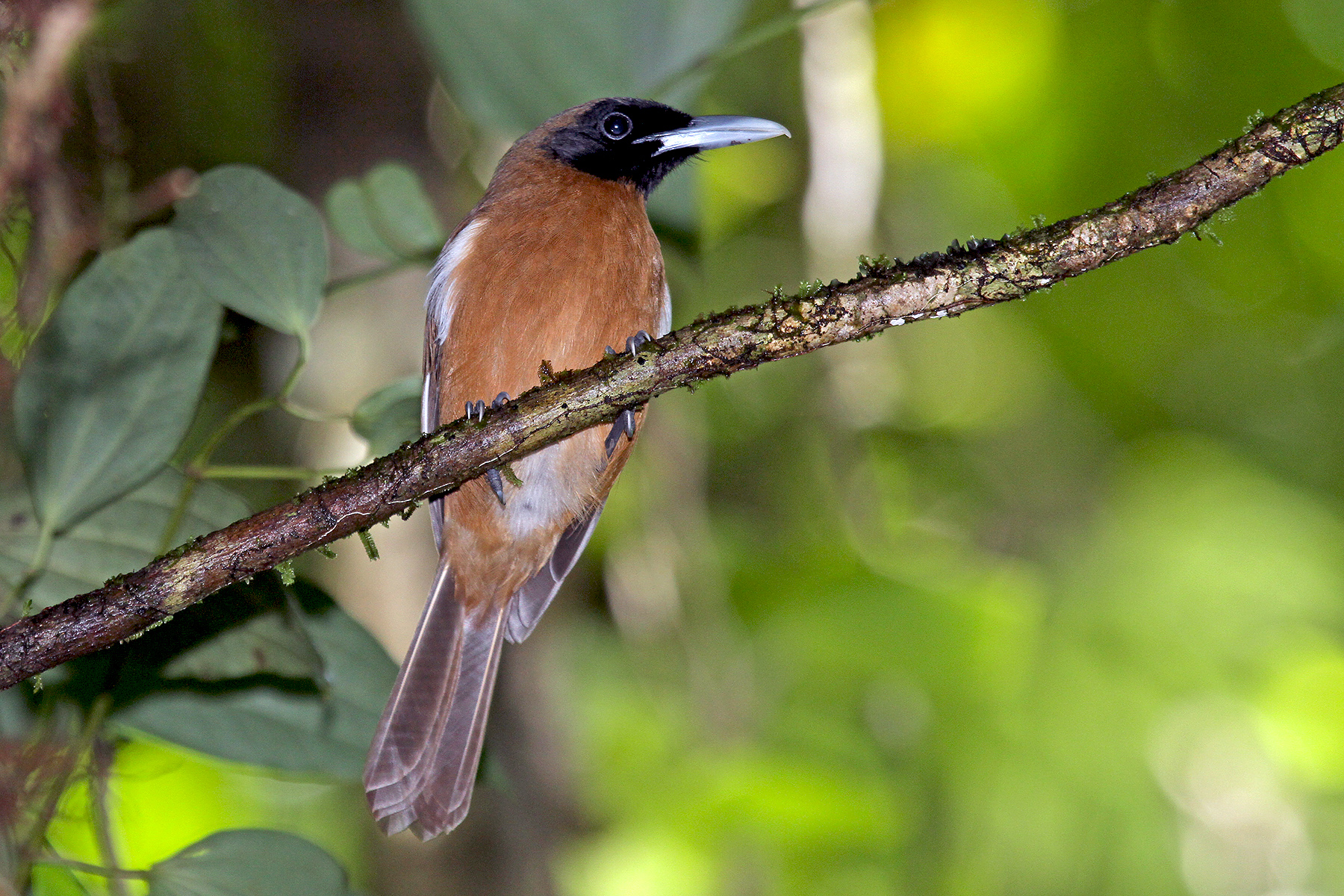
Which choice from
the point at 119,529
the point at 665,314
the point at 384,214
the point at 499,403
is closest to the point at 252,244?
the point at 384,214

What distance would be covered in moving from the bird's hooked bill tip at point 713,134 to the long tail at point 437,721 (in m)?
1.67

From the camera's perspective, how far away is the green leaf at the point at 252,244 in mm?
2217

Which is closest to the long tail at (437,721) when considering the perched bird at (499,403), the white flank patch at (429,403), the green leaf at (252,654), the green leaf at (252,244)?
the perched bird at (499,403)

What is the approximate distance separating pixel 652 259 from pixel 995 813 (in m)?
2.92

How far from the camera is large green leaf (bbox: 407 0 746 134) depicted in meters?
3.06

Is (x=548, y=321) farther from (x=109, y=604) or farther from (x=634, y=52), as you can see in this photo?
(x=109, y=604)

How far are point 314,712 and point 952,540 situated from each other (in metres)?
4.91

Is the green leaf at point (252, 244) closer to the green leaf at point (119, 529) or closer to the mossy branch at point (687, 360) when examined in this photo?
the green leaf at point (119, 529)

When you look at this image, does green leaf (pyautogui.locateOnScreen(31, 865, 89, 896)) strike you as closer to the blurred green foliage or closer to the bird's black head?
the blurred green foliage

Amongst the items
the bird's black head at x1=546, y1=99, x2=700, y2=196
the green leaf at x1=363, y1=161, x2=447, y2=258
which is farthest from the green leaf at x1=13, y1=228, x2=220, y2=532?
the bird's black head at x1=546, y1=99, x2=700, y2=196

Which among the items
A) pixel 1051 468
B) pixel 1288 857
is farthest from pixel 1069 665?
pixel 1051 468

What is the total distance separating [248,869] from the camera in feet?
7.00

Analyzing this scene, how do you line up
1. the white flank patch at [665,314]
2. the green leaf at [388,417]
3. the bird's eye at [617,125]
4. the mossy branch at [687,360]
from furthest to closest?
the bird's eye at [617,125] < the white flank patch at [665,314] < the green leaf at [388,417] < the mossy branch at [687,360]

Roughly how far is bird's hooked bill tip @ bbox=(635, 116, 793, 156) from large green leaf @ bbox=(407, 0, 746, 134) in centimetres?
40
